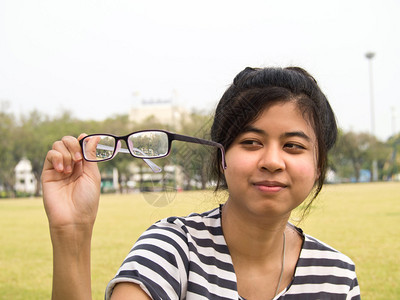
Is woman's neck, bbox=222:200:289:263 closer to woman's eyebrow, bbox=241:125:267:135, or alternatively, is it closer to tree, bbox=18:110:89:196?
woman's eyebrow, bbox=241:125:267:135

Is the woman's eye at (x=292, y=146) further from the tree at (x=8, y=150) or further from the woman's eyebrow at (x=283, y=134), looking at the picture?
the tree at (x=8, y=150)

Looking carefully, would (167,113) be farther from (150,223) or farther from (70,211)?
(70,211)

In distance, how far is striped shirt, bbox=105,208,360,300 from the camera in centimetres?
140

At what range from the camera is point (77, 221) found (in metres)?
1.38

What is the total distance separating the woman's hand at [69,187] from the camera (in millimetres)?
1377

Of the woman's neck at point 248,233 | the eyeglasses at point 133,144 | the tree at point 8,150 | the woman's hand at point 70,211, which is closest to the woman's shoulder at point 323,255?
the woman's neck at point 248,233

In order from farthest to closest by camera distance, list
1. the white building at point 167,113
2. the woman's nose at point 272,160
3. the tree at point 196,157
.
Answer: the white building at point 167,113 < the tree at point 196,157 < the woman's nose at point 272,160

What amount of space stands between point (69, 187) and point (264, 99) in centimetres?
75

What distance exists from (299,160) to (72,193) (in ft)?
2.57

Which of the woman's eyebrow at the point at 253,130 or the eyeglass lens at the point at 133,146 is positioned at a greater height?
the woman's eyebrow at the point at 253,130

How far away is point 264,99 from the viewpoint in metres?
1.64

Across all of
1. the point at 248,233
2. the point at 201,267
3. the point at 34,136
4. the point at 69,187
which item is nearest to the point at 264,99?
the point at 248,233

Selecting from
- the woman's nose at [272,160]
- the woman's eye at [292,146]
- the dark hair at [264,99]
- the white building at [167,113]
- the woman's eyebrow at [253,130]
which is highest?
the white building at [167,113]

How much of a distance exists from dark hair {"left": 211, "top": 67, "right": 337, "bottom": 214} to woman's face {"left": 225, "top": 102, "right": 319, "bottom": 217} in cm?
3
